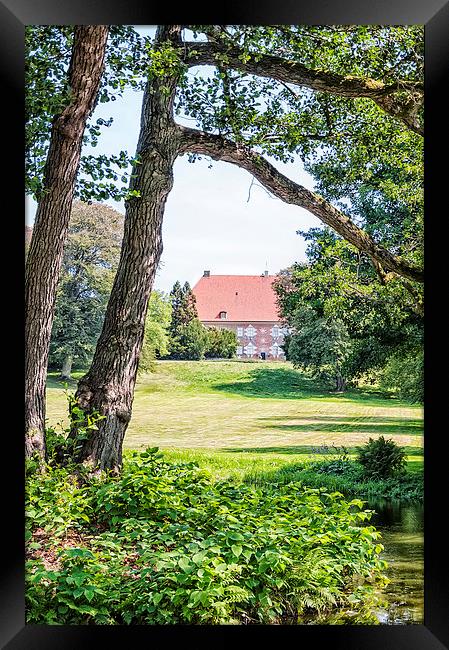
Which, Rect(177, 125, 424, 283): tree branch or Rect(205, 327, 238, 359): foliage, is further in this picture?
Rect(205, 327, 238, 359): foliage

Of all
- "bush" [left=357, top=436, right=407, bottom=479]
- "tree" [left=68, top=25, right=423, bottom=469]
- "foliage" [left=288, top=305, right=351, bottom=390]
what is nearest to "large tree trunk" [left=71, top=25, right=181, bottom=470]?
"tree" [left=68, top=25, right=423, bottom=469]

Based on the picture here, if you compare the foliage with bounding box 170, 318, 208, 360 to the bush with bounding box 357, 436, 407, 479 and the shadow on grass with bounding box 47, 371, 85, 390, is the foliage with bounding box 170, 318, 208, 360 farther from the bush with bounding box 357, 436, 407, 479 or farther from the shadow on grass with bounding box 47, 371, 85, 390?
the bush with bounding box 357, 436, 407, 479

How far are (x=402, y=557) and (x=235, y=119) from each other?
2.67 meters

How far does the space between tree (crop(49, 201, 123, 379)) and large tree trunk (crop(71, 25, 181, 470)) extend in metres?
0.21

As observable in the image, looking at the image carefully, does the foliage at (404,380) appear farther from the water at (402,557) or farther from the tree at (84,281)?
the tree at (84,281)

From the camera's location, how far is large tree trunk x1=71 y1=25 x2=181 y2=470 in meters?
4.11

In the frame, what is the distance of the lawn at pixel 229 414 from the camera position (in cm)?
447

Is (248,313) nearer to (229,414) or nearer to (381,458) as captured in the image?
(229,414)

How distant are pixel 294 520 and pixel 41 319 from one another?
166cm
